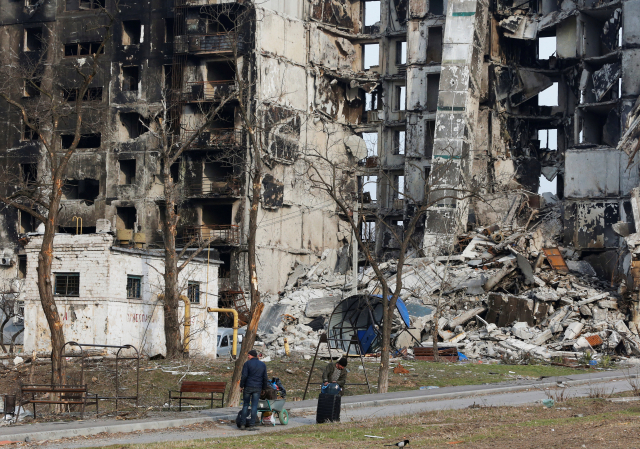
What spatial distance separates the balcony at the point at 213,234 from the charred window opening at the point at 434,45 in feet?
54.9

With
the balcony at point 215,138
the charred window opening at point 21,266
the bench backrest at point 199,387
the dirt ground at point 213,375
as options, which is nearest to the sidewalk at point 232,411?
the bench backrest at point 199,387

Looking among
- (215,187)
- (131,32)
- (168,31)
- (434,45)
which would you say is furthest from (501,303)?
(131,32)

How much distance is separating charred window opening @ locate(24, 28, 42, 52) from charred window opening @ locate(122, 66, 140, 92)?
7.08 metres

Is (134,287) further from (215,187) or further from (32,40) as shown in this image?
(32,40)

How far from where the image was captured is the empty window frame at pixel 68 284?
32.5 m

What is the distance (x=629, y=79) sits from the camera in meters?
50.3

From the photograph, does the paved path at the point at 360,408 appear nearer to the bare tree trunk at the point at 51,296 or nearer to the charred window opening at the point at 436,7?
the bare tree trunk at the point at 51,296

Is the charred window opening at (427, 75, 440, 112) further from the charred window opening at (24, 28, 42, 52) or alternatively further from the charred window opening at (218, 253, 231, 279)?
the charred window opening at (24, 28, 42, 52)

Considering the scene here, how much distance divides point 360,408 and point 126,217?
136 feet

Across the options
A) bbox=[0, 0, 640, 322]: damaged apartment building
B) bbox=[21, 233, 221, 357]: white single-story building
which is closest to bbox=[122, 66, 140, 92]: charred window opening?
bbox=[0, 0, 640, 322]: damaged apartment building

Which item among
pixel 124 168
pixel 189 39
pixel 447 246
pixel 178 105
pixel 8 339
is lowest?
pixel 8 339

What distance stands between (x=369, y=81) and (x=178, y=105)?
1369 cm

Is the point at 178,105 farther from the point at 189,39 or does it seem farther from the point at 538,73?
the point at 538,73

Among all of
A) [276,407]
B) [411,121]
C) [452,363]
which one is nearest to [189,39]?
[411,121]
